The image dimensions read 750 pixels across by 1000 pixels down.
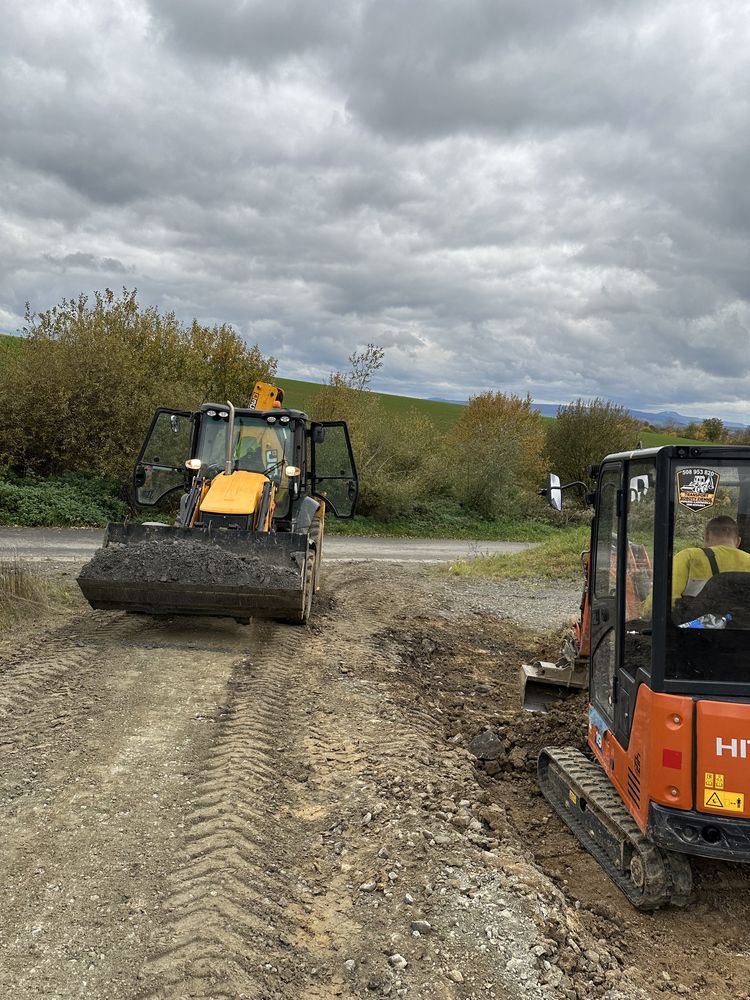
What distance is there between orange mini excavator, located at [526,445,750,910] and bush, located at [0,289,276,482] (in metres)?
17.9

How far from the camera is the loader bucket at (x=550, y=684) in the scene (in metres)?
6.61

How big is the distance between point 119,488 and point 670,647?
18.8 metres

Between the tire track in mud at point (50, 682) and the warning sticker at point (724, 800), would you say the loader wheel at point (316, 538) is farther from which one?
the warning sticker at point (724, 800)

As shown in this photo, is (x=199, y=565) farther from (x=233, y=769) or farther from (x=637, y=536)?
(x=637, y=536)

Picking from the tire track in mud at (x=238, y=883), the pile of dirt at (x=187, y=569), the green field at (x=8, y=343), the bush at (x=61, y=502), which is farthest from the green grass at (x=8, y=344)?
the tire track in mud at (x=238, y=883)

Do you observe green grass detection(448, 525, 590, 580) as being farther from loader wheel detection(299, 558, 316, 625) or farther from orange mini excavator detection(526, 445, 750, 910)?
orange mini excavator detection(526, 445, 750, 910)

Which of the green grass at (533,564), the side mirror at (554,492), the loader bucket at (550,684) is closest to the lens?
the side mirror at (554,492)

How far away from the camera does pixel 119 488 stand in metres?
20.6

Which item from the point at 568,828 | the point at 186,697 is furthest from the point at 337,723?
the point at 568,828

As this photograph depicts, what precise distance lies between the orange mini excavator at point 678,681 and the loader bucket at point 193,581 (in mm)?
4179

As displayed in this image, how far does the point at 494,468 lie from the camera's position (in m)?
27.6

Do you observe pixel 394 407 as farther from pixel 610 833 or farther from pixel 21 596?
pixel 610 833

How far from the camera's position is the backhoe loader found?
7797mm

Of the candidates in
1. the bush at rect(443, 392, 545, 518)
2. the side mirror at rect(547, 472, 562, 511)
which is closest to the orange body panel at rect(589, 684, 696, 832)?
the side mirror at rect(547, 472, 562, 511)
